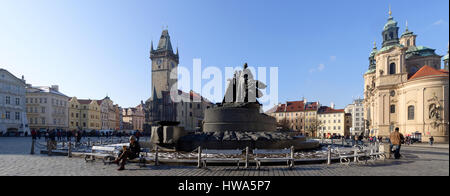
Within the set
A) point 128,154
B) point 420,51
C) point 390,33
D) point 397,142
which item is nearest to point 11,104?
point 128,154

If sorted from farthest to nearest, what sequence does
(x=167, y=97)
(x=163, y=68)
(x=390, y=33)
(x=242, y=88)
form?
1. (x=163, y=68)
2. (x=167, y=97)
3. (x=390, y=33)
4. (x=242, y=88)

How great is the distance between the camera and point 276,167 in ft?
29.4

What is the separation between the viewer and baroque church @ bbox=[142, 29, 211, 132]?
87.4 meters

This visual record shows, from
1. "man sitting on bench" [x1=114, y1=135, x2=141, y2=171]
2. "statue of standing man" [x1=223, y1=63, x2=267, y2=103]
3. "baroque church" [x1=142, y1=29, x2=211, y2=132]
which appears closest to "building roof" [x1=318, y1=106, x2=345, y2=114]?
"baroque church" [x1=142, y1=29, x2=211, y2=132]

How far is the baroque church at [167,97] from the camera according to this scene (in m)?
87.4

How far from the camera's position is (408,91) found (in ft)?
164

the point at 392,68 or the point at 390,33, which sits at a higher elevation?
the point at 390,33

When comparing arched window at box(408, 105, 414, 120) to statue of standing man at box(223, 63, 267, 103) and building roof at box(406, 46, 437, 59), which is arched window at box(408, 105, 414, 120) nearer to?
building roof at box(406, 46, 437, 59)

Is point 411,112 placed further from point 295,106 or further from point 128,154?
point 128,154

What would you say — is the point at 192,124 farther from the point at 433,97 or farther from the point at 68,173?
the point at 68,173

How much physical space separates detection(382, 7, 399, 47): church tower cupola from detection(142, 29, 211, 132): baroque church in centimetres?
5790

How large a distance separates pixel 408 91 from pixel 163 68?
8091 cm

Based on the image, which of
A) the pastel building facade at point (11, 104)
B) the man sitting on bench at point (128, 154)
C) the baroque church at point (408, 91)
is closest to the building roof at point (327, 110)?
the baroque church at point (408, 91)

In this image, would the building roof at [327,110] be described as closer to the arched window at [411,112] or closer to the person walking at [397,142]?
the arched window at [411,112]
